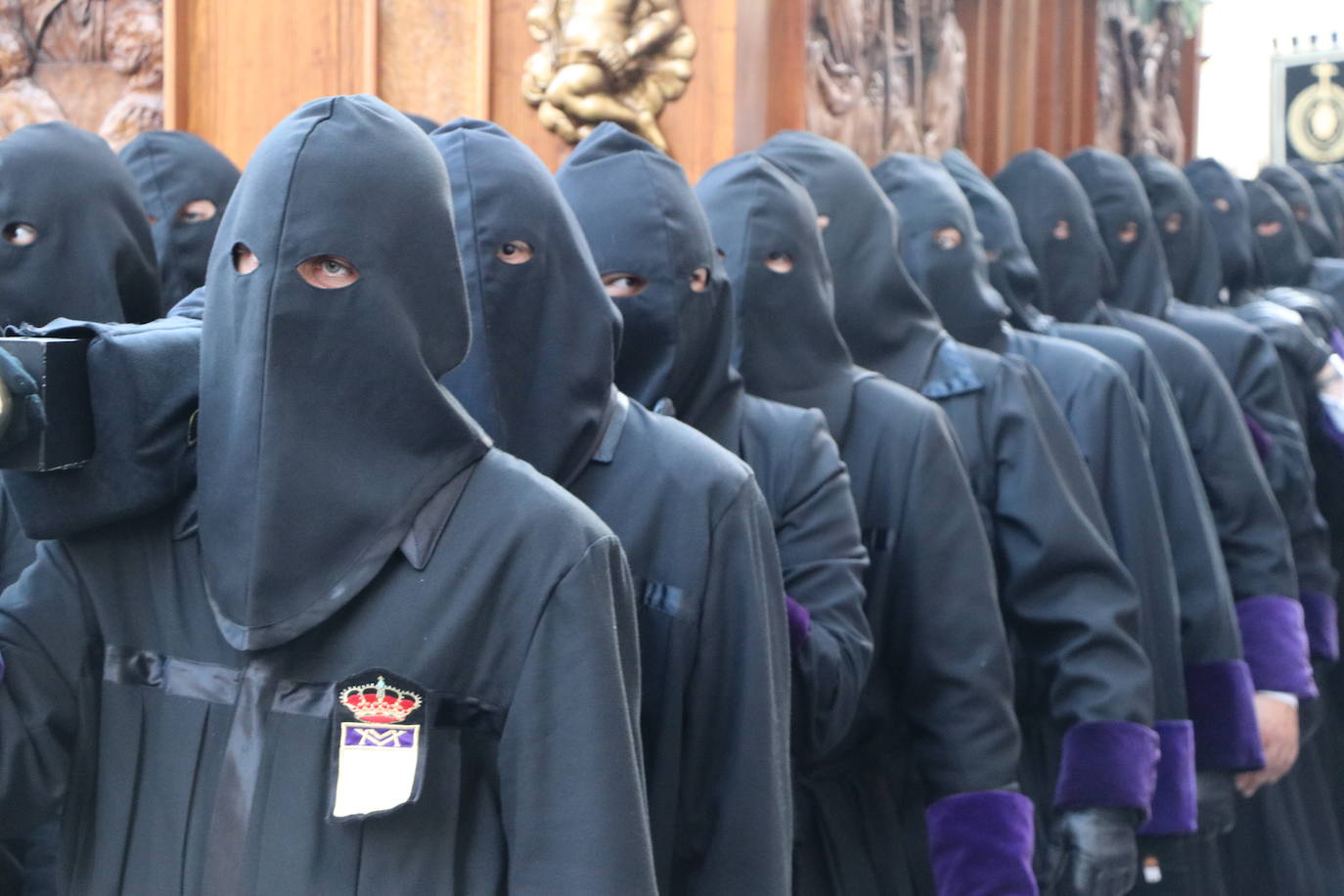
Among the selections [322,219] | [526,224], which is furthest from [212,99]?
[322,219]

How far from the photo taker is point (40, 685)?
2.41m

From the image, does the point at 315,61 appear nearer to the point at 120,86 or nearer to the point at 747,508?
the point at 120,86

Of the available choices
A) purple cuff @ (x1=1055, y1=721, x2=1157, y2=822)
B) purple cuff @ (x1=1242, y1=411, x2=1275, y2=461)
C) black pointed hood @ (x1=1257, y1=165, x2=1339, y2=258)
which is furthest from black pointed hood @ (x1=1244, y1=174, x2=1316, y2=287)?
purple cuff @ (x1=1055, y1=721, x2=1157, y2=822)

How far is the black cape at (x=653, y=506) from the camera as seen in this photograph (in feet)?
9.60

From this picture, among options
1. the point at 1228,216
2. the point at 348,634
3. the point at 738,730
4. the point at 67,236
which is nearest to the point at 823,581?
the point at 738,730

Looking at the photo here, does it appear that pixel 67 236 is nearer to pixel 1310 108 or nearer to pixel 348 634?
pixel 348 634

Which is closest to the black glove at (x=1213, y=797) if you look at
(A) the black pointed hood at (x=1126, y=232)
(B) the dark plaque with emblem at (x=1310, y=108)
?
(A) the black pointed hood at (x=1126, y=232)

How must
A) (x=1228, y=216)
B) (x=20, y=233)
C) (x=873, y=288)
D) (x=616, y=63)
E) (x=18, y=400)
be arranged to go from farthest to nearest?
(x=1228, y=216)
(x=616, y=63)
(x=873, y=288)
(x=20, y=233)
(x=18, y=400)

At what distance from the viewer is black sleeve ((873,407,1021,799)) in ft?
12.9

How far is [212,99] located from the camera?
647cm

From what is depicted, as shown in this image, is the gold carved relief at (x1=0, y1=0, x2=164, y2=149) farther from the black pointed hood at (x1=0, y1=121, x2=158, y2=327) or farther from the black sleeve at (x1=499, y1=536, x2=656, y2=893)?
the black sleeve at (x1=499, y1=536, x2=656, y2=893)

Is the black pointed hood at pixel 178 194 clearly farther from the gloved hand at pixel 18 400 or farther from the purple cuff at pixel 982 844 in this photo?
the gloved hand at pixel 18 400

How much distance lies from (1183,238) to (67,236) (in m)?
5.00

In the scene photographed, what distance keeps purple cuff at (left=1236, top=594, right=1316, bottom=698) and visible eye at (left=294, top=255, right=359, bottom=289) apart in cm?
399
